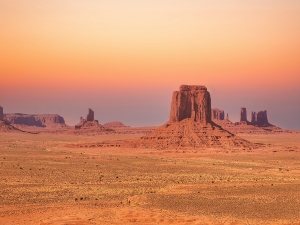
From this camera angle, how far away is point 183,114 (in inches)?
3656

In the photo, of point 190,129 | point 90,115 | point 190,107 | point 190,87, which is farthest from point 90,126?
point 190,129

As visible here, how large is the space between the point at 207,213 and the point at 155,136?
66.3 meters

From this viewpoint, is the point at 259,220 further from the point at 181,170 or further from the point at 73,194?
the point at 181,170

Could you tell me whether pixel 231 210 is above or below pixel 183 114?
below

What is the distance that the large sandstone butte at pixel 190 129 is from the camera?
8588 centimetres

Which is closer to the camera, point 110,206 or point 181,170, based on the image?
point 110,206

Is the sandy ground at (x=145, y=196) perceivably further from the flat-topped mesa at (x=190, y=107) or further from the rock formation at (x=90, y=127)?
the rock formation at (x=90, y=127)

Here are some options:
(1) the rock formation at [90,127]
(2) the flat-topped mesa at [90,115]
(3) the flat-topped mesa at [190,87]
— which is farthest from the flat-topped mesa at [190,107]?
(2) the flat-topped mesa at [90,115]

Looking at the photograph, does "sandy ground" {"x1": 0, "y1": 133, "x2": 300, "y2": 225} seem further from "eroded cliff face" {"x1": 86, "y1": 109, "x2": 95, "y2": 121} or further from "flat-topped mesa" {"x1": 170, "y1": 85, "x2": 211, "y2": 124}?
"eroded cliff face" {"x1": 86, "y1": 109, "x2": 95, "y2": 121}

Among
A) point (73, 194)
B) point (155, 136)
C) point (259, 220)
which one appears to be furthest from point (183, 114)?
point (259, 220)

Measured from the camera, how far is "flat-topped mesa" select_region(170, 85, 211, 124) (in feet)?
301

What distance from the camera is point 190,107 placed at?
9256 centimetres

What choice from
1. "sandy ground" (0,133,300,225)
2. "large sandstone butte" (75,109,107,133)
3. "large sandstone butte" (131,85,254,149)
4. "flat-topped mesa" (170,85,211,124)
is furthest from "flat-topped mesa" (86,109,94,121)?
"sandy ground" (0,133,300,225)

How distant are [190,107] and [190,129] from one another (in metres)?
5.77
